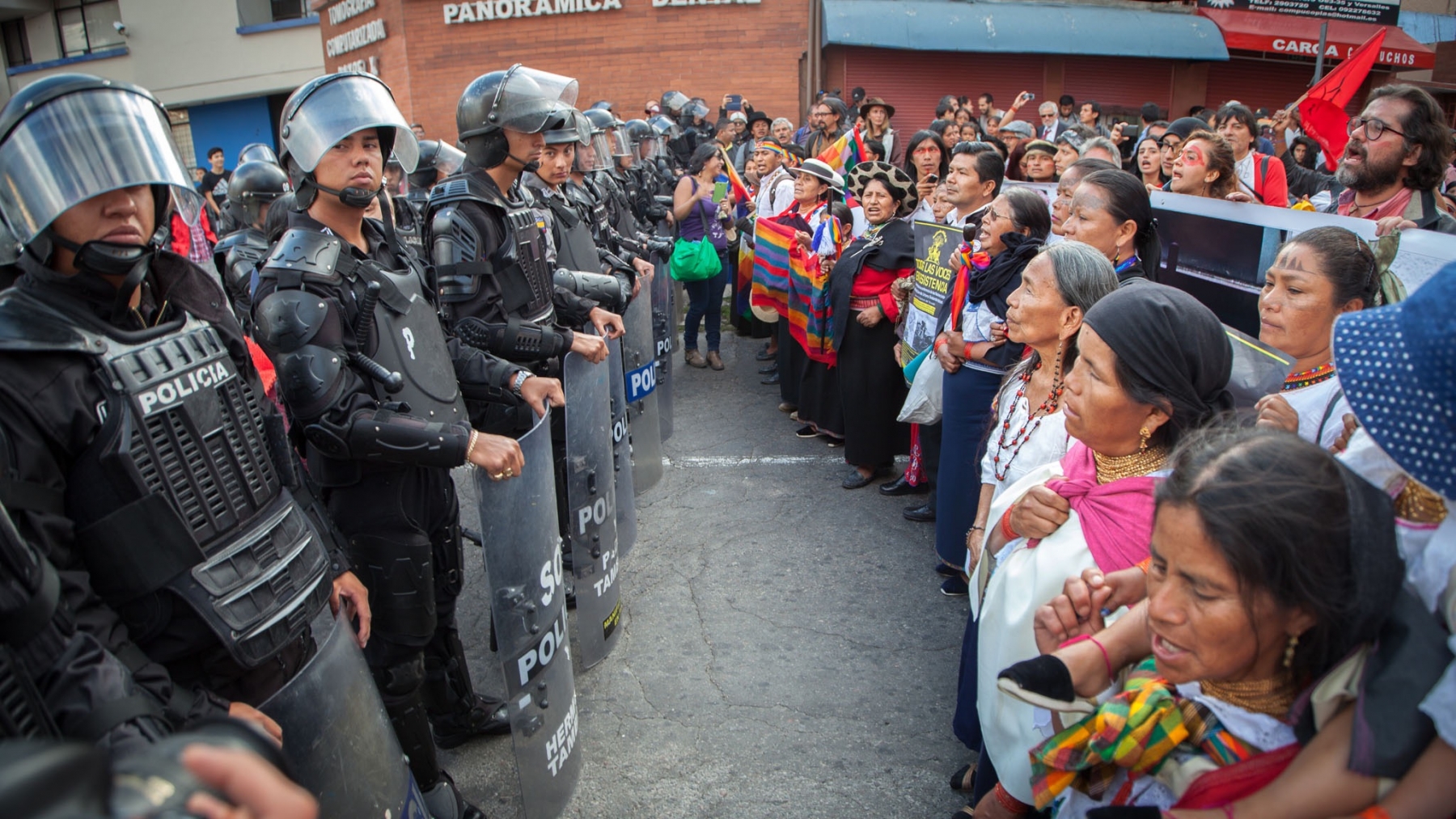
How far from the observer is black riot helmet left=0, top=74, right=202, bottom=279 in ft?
5.76

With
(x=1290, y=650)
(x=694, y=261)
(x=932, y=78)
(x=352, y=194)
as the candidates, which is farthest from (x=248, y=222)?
(x=932, y=78)

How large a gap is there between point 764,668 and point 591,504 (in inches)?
41.0

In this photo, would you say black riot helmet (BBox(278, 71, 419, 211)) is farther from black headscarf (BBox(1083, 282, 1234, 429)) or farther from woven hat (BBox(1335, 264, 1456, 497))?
woven hat (BBox(1335, 264, 1456, 497))

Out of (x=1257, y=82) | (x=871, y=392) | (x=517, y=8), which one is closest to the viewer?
(x=871, y=392)

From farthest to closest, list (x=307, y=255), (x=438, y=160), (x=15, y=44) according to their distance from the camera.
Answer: (x=15, y=44), (x=438, y=160), (x=307, y=255)

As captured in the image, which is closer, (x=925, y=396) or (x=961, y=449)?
(x=961, y=449)

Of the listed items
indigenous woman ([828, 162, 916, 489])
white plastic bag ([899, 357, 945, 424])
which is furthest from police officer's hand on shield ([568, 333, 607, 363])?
indigenous woman ([828, 162, 916, 489])

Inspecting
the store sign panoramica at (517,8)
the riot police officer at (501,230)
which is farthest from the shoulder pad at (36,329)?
the store sign panoramica at (517,8)

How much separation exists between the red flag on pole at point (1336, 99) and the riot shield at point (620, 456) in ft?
17.7

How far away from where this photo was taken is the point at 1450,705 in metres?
1.08

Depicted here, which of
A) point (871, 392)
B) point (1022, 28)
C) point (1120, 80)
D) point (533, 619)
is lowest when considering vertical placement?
point (871, 392)

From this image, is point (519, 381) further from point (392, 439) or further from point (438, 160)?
point (438, 160)

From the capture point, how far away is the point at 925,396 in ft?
15.4

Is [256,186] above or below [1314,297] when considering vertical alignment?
above
